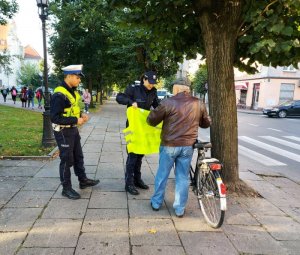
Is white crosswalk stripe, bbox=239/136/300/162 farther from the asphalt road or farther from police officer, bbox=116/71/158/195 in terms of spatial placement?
police officer, bbox=116/71/158/195

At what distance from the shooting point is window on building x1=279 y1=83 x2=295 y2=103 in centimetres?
3753

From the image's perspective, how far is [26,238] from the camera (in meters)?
3.57

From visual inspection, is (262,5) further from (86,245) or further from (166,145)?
(86,245)

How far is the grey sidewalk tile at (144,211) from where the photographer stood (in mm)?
4277

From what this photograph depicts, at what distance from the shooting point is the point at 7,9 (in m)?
23.4

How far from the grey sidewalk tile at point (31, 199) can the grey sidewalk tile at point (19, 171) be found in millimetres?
1036

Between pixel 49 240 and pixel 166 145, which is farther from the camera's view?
pixel 166 145

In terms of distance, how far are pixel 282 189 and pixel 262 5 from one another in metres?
3.37

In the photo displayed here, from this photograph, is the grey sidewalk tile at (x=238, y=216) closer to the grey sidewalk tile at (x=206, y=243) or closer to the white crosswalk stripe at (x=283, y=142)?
the grey sidewalk tile at (x=206, y=243)

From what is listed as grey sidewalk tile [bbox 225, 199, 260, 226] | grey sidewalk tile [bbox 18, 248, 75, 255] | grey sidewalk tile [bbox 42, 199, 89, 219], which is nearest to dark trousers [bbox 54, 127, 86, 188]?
grey sidewalk tile [bbox 42, 199, 89, 219]

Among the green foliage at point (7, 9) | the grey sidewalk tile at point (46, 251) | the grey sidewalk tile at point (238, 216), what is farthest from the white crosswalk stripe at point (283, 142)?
the green foliage at point (7, 9)

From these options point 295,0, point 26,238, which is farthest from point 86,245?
point 295,0

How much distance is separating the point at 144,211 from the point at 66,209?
Result: 1.08 m

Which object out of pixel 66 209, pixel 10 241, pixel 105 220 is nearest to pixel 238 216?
pixel 105 220
